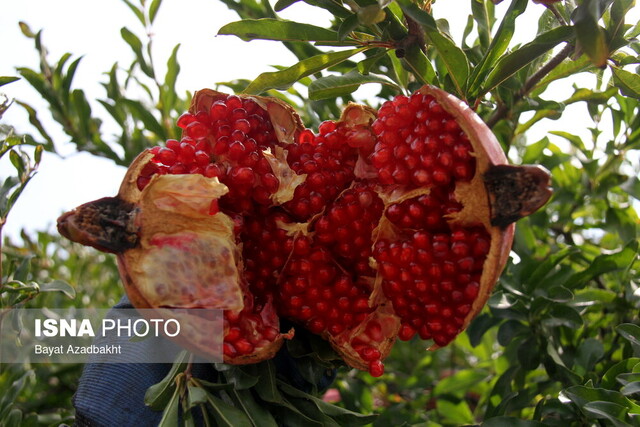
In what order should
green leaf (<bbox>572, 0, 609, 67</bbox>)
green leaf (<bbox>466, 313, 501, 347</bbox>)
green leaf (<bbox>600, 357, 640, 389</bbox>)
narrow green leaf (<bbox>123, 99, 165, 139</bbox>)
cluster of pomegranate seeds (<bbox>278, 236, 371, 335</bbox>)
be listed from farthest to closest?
narrow green leaf (<bbox>123, 99, 165, 139</bbox>) → green leaf (<bbox>466, 313, 501, 347</bbox>) → green leaf (<bbox>600, 357, 640, 389</bbox>) → cluster of pomegranate seeds (<bbox>278, 236, 371, 335</bbox>) → green leaf (<bbox>572, 0, 609, 67</bbox>)

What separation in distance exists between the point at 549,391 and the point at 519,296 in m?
0.40

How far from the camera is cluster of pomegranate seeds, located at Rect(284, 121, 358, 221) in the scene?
1083 mm

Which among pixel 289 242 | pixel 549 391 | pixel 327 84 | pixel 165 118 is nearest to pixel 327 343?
pixel 289 242

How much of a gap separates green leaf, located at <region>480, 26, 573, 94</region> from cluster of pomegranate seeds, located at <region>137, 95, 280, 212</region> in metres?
0.45

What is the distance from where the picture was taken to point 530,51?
101cm

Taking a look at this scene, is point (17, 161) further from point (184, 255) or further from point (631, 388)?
point (631, 388)

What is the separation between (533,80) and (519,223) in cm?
45

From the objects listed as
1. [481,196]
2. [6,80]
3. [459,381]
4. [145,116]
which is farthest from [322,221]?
[459,381]

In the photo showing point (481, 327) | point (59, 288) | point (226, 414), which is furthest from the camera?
point (481, 327)

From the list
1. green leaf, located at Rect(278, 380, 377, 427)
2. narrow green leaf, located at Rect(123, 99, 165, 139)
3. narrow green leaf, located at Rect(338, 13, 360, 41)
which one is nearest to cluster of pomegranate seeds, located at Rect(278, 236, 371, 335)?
green leaf, located at Rect(278, 380, 377, 427)

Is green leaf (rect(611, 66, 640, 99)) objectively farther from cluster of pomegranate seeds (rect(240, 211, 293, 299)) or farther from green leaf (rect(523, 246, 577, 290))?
cluster of pomegranate seeds (rect(240, 211, 293, 299))

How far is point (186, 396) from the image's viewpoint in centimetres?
97

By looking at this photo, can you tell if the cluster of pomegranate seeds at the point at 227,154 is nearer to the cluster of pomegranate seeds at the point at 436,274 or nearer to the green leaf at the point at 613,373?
the cluster of pomegranate seeds at the point at 436,274

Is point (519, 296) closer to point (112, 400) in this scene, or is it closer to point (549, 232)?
point (549, 232)
